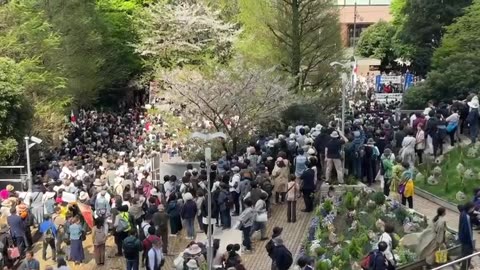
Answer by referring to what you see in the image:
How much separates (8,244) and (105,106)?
109 ft

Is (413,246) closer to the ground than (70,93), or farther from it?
closer to the ground

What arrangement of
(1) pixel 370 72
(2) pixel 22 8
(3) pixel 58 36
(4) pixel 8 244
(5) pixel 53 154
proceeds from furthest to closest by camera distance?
(1) pixel 370 72, (3) pixel 58 36, (2) pixel 22 8, (5) pixel 53 154, (4) pixel 8 244

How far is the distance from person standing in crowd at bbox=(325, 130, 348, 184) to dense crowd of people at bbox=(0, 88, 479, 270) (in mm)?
30

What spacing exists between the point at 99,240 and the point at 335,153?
6.23 meters

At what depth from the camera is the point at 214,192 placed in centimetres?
1617

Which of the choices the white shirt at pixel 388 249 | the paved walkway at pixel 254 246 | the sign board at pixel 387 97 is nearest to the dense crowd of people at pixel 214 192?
the paved walkway at pixel 254 246

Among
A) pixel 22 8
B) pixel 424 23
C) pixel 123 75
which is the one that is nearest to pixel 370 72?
pixel 424 23

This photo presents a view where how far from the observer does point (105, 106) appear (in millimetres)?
48125

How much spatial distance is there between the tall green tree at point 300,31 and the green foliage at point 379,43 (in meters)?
28.0

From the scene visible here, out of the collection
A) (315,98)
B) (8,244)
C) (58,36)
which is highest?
(58,36)

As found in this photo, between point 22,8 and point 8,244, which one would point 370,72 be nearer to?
point 22,8

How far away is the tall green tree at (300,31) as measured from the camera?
29.8 meters

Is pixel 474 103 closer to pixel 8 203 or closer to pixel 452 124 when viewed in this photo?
pixel 452 124

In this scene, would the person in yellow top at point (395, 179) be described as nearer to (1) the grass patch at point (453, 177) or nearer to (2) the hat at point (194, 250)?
(1) the grass patch at point (453, 177)
